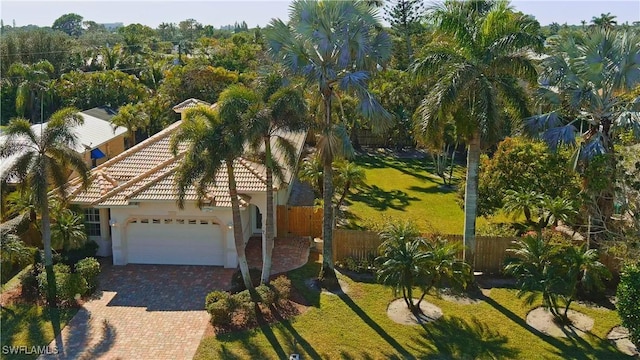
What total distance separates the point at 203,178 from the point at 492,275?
11671mm

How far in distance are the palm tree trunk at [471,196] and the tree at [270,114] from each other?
19.9 feet

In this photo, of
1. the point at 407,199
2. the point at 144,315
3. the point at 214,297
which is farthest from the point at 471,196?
the point at 407,199

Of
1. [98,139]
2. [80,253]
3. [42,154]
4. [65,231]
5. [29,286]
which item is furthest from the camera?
[98,139]

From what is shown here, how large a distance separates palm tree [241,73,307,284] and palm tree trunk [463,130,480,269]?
6053 mm

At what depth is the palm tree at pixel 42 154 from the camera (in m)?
16.4

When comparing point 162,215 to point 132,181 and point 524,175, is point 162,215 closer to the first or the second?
point 132,181

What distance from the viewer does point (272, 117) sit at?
16172 mm

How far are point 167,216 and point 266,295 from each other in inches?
230

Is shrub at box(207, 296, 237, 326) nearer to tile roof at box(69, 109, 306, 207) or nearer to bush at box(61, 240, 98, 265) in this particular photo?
tile roof at box(69, 109, 306, 207)

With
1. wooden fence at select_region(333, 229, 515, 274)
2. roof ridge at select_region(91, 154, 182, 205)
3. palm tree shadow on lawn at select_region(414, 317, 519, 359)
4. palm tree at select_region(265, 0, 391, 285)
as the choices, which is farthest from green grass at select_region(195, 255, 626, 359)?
roof ridge at select_region(91, 154, 182, 205)

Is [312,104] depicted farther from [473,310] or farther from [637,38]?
[637,38]

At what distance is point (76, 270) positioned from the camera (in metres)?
19.0

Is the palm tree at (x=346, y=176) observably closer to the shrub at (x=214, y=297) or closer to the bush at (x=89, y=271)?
the shrub at (x=214, y=297)

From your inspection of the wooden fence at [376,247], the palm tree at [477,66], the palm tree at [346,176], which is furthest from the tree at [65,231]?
the palm tree at [477,66]
